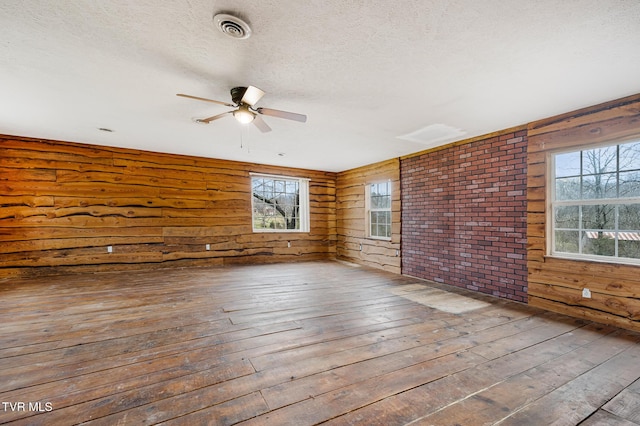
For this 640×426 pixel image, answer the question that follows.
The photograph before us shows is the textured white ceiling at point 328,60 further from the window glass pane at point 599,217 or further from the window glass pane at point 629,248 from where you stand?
the window glass pane at point 629,248

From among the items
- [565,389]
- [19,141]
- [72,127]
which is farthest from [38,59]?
[565,389]

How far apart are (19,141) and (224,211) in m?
3.54

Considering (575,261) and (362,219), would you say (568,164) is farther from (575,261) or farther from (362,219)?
(362,219)

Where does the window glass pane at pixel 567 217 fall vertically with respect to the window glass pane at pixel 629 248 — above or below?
above

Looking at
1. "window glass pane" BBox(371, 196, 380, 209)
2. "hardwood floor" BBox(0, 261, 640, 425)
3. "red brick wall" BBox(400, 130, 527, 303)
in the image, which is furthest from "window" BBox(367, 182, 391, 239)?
"hardwood floor" BBox(0, 261, 640, 425)

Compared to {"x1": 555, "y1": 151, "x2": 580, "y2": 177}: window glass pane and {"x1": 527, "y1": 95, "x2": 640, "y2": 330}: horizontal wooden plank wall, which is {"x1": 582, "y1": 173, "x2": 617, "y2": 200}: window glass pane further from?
{"x1": 527, "y1": 95, "x2": 640, "y2": 330}: horizontal wooden plank wall

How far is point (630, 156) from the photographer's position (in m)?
2.89

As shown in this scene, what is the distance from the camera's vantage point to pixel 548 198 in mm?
3408

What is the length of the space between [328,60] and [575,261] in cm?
353

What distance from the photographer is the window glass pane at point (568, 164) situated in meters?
3.27

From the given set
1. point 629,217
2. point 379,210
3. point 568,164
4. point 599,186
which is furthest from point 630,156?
point 379,210

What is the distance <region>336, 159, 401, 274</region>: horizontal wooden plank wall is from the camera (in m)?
5.66

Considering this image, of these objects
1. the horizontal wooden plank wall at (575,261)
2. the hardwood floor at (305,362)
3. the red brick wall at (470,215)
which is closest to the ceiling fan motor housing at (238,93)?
the hardwood floor at (305,362)

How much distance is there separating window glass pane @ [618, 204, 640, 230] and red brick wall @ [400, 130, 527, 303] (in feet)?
2.82
